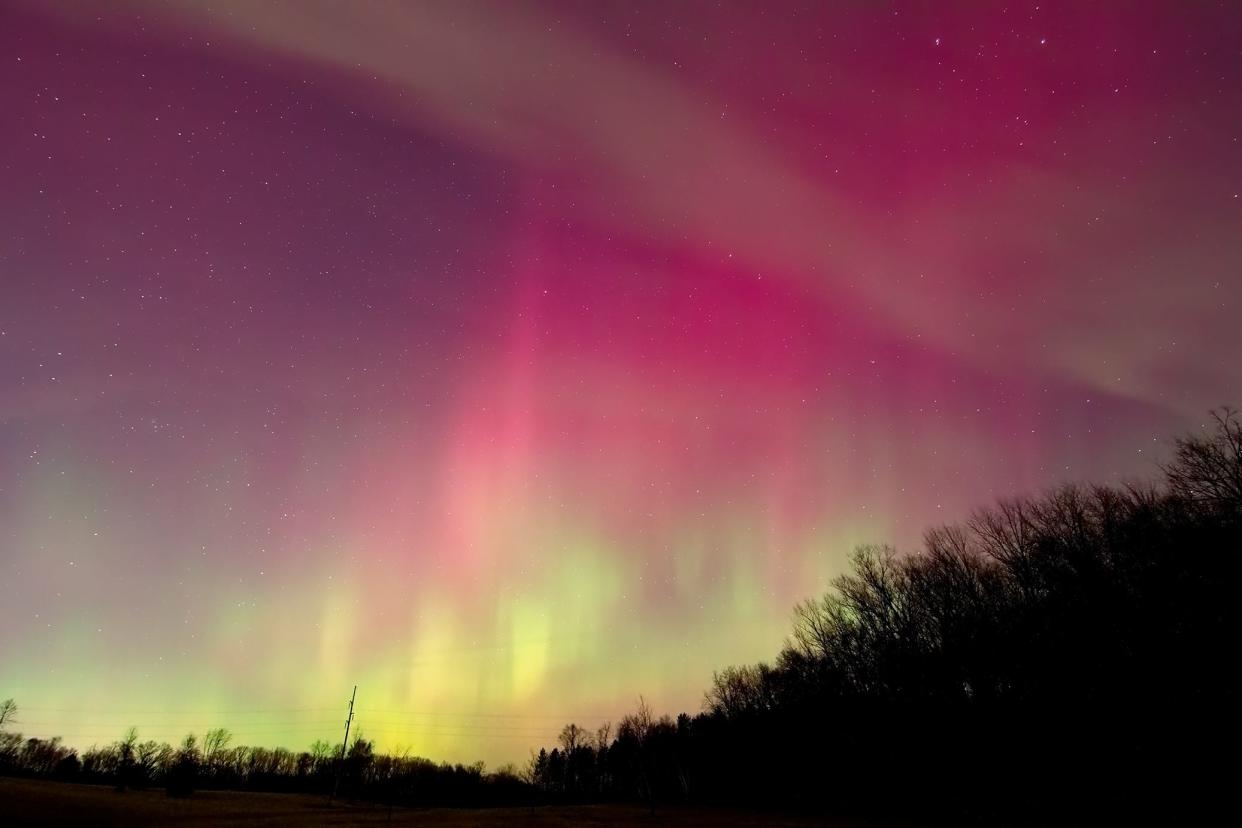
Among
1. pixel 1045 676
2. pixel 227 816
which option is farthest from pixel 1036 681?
pixel 227 816

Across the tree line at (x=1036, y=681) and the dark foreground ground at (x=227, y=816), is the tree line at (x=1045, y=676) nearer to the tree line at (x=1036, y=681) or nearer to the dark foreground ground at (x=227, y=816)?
the tree line at (x=1036, y=681)

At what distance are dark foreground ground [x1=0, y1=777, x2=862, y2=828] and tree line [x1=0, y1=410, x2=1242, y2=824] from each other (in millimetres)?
12367

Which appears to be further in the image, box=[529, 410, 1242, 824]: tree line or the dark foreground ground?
the dark foreground ground

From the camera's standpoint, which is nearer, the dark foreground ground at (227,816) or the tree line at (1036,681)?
the tree line at (1036,681)

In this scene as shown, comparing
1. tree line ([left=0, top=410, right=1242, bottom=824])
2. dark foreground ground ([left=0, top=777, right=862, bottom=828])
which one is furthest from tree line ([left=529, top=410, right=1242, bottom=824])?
dark foreground ground ([left=0, top=777, right=862, bottom=828])

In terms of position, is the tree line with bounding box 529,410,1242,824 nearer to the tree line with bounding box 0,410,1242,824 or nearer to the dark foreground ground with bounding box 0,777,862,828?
the tree line with bounding box 0,410,1242,824

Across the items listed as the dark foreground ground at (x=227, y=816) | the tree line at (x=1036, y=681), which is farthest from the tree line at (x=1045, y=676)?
the dark foreground ground at (x=227, y=816)

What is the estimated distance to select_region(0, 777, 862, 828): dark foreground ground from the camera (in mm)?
52875

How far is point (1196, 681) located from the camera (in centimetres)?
3853

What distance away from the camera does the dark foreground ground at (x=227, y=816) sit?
52875 millimetres

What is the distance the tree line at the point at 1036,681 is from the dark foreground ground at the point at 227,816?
40.6 ft

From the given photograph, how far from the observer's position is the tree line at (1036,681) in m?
38.4

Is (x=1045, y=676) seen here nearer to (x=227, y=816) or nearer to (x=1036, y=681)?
(x=1036, y=681)

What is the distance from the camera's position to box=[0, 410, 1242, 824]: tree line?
38375 mm
